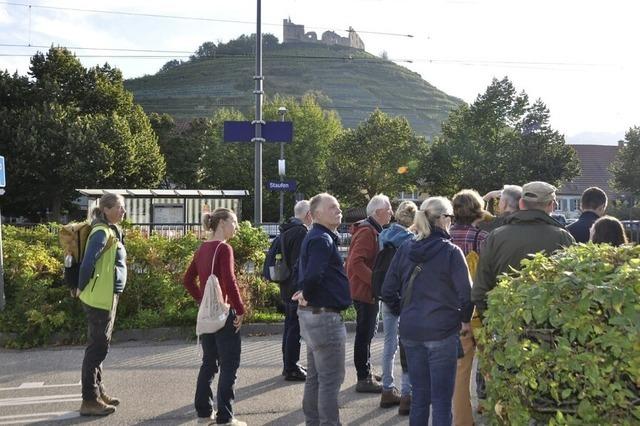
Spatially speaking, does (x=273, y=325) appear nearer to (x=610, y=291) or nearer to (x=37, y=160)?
(x=610, y=291)

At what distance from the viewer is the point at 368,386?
6.55 meters

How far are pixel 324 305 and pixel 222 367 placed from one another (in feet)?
3.76

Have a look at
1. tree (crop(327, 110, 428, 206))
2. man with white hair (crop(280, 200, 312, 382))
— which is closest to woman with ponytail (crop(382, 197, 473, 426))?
man with white hair (crop(280, 200, 312, 382))

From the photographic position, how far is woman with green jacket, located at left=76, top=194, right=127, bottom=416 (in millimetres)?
5883

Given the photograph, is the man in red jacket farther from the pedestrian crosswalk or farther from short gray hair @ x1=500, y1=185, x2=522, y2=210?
the pedestrian crosswalk

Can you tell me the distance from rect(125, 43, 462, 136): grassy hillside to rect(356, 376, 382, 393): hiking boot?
117830 mm

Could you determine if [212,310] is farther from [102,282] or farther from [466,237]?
[466,237]

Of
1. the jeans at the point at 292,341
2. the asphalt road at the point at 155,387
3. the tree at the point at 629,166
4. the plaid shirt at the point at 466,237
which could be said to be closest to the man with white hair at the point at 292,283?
the jeans at the point at 292,341

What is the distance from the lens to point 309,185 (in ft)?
177

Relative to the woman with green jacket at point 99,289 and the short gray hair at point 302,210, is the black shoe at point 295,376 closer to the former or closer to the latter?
the short gray hair at point 302,210

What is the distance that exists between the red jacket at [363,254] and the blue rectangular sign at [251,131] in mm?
8063

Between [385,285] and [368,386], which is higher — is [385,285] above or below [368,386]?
above

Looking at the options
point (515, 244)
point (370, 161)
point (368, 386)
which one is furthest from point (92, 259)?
point (370, 161)

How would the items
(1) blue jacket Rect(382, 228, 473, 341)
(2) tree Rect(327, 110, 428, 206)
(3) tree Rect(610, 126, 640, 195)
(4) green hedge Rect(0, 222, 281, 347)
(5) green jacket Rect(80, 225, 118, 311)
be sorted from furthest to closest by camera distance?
(3) tree Rect(610, 126, 640, 195), (2) tree Rect(327, 110, 428, 206), (4) green hedge Rect(0, 222, 281, 347), (5) green jacket Rect(80, 225, 118, 311), (1) blue jacket Rect(382, 228, 473, 341)
